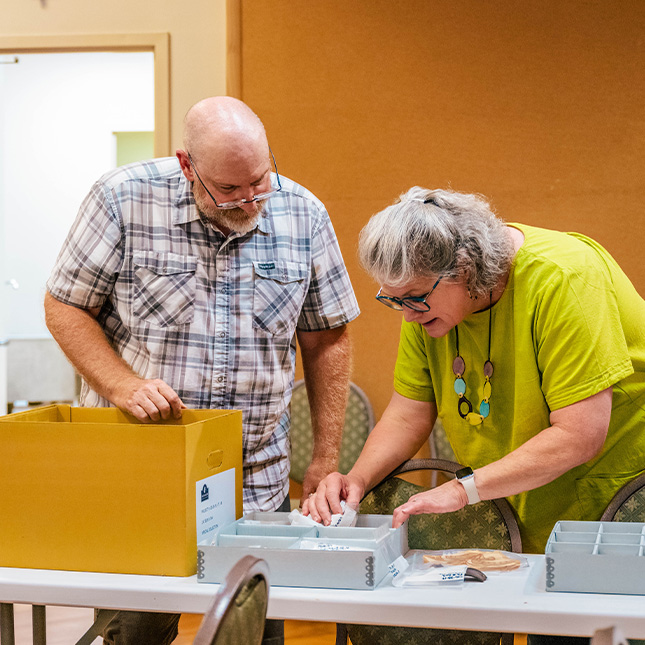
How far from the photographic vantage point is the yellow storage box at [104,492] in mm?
1583

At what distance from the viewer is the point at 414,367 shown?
80.5 inches

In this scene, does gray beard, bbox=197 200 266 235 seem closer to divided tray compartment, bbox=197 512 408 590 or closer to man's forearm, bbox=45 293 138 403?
man's forearm, bbox=45 293 138 403

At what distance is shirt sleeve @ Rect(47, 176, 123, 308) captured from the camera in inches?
81.4

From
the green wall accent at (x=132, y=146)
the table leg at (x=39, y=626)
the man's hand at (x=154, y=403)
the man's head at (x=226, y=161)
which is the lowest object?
the table leg at (x=39, y=626)

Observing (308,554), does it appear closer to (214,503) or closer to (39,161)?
(214,503)

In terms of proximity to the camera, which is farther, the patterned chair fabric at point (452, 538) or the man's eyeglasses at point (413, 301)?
the patterned chair fabric at point (452, 538)

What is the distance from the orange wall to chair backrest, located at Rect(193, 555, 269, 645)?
2555mm

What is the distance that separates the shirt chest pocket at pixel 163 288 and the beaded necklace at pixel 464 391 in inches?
26.5

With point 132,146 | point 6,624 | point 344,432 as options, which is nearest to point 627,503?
point 6,624

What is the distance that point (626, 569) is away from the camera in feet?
4.73

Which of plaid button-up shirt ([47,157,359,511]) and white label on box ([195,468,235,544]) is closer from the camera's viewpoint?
white label on box ([195,468,235,544])

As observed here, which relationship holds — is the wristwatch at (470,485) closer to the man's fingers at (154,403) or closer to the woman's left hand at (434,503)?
the woman's left hand at (434,503)

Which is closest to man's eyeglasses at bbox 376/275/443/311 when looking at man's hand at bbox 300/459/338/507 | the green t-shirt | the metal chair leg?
the green t-shirt

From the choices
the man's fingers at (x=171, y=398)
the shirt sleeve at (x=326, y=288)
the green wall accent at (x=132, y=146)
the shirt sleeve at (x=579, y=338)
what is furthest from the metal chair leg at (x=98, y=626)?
the green wall accent at (x=132, y=146)
